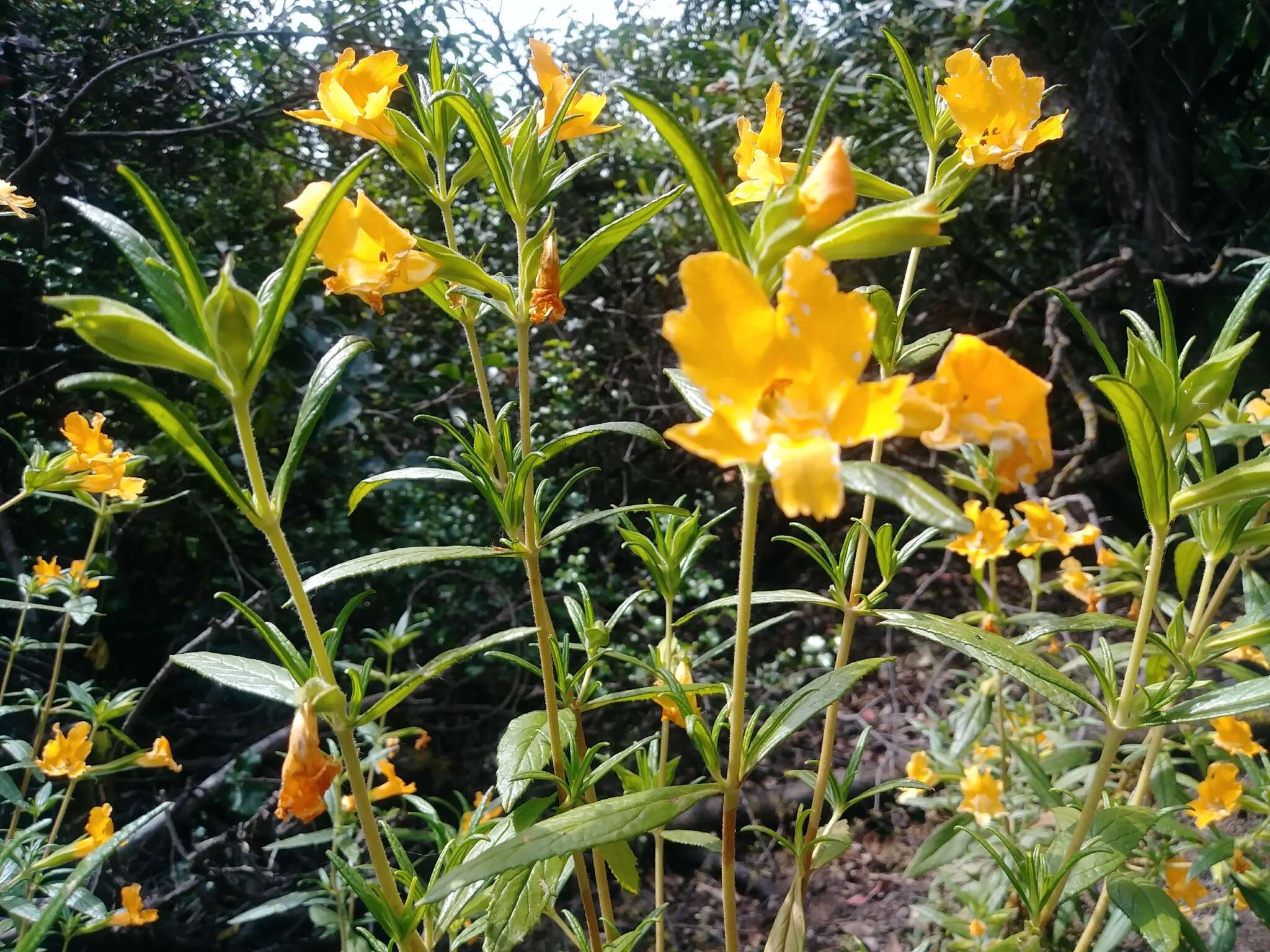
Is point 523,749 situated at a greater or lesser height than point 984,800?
greater

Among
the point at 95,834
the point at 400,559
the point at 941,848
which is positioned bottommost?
the point at 941,848

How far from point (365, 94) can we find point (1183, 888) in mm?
1725

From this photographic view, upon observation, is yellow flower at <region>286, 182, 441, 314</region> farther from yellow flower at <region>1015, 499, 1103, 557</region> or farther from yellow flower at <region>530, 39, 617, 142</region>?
yellow flower at <region>1015, 499, 1103, 557</region>

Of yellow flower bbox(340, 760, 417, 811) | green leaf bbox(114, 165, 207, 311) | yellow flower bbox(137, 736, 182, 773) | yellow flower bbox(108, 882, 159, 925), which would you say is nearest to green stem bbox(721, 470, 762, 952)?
green leaf bbox(114, 165, 207, 311)

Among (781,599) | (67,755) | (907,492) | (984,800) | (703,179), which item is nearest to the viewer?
(907,492)

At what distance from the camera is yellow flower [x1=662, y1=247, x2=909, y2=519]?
1.64ft

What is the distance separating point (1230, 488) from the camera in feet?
2.35

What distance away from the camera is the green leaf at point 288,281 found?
1.93 ft

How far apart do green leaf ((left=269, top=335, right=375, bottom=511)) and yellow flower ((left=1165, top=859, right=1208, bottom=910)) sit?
1.53 meters

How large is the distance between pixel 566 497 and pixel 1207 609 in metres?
2.24

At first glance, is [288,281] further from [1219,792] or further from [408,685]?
[1219,792]

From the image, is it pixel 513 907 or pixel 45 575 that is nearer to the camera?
pixel 513 907

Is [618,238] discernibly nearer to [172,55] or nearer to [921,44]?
[172,55]

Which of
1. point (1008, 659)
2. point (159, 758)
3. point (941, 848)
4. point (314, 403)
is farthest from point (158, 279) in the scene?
point (941, 848)
